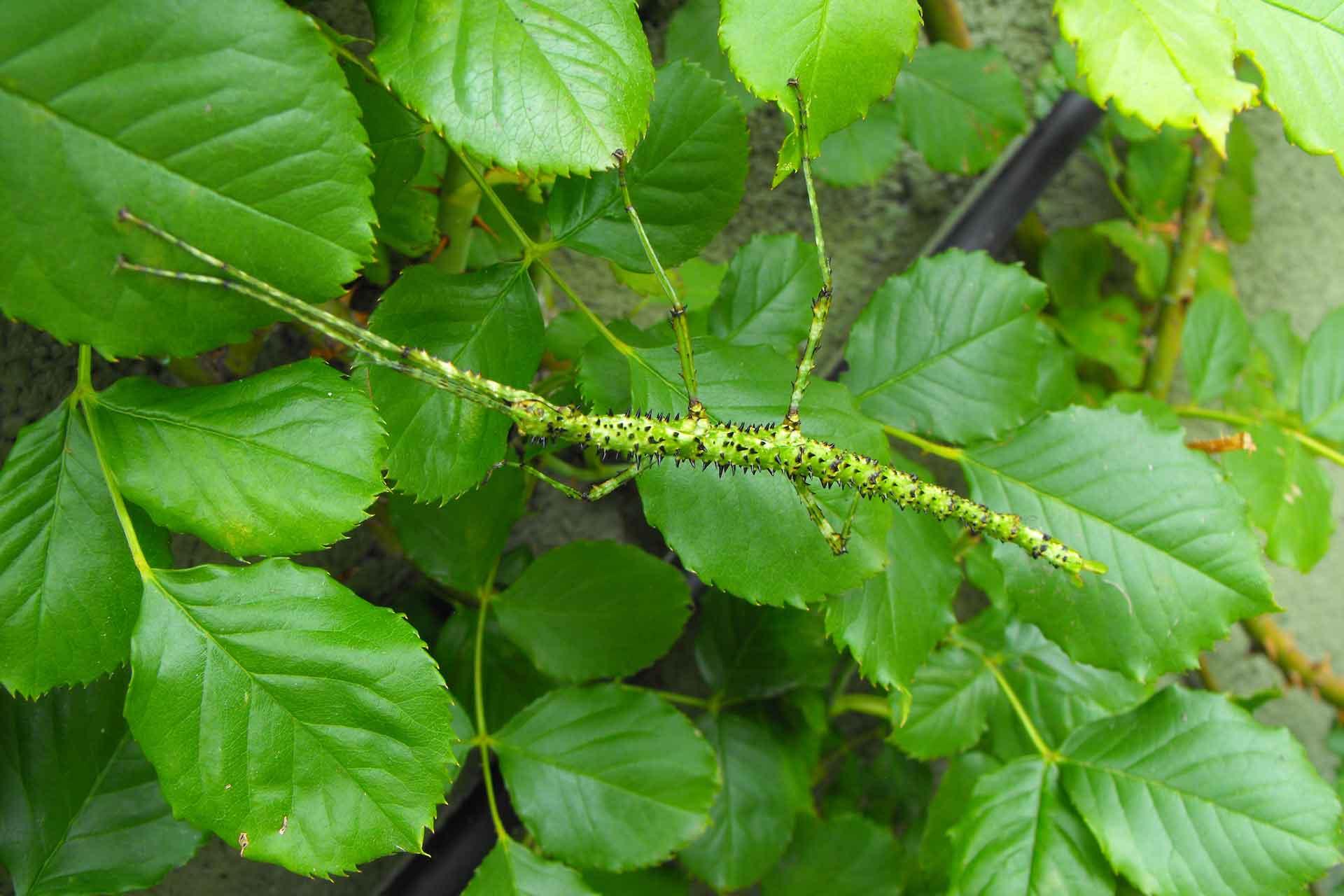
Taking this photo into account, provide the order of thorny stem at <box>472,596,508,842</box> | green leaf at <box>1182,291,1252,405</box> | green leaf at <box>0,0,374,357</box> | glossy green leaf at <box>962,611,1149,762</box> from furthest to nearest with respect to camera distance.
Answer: green leaf at <box>1182,291,1252,405</box>
glossy green leaf at <box>962,611,1149,762</box>
thorny stem at <box>472,596,508,842</box>
green leaf at <box>0,0,374,357</box>

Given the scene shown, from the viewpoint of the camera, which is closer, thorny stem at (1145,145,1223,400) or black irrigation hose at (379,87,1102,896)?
black irrigation hose at (379,87,1102,896)

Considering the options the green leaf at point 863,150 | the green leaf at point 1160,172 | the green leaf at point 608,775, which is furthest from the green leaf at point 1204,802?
the green leaf at point 1160,172

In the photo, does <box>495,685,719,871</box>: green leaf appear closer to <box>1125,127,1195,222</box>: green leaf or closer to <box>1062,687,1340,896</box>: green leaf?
<box>1062,687,1340,896</box>: green leaf

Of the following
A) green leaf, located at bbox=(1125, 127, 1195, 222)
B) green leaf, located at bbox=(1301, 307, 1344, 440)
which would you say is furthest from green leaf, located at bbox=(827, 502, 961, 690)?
green leaf, located at bbox=(1125, 127, 1195, 222)

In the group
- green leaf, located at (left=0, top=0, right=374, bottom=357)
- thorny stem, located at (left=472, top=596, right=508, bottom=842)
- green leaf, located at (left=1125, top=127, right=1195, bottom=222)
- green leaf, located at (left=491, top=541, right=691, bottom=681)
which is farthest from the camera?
green leaf, located at (left=1125, top=127, right=1195, bottom=222)

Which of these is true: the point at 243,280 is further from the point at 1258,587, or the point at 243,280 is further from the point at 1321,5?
A: the point at 1258,587

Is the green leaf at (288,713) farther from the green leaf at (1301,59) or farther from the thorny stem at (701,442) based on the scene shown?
the green leaf at (1301,59)

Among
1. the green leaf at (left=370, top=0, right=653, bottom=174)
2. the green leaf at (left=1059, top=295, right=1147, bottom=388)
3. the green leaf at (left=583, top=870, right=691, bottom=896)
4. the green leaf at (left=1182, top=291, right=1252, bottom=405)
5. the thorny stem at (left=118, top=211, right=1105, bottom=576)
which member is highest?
the green leaf at (left=370, top=0, right=653, bottom=174)

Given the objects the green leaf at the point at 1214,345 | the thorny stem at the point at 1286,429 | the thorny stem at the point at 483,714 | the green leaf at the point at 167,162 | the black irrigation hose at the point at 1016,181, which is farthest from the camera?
the black irrigation hose at the point at 1016,181
